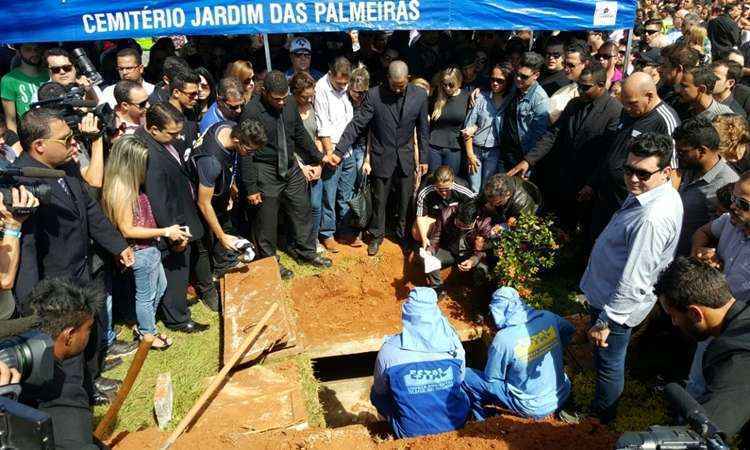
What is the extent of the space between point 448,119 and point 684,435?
464 cm

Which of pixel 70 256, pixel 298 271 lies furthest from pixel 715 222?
pixel 70 256

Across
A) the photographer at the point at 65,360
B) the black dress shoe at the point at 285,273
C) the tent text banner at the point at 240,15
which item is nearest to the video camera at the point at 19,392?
the photographer at the point at 65,360

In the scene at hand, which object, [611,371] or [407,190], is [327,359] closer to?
[407,190]

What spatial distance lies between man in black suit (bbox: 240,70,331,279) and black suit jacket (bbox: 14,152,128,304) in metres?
1.55

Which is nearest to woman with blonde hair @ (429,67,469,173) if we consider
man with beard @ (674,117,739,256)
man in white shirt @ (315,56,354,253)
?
man in white shirt @ (315,56,354,253)

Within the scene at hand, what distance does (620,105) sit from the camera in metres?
5.45

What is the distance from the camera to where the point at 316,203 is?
246 inches

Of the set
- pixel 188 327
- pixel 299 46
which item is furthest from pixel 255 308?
pixel 299 46

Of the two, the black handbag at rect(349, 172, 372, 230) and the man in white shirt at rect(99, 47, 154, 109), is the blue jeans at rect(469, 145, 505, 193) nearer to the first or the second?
the black handbag at rect(349, 172, 372, 230)

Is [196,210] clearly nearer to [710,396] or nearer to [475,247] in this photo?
[475,247]

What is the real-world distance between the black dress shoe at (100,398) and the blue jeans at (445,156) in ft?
13.3

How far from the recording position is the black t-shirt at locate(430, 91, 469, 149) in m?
6.22

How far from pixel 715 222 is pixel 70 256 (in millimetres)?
4605

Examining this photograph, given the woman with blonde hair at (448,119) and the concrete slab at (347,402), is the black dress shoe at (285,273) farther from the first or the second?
the woman with blonde hair at (448,119)
